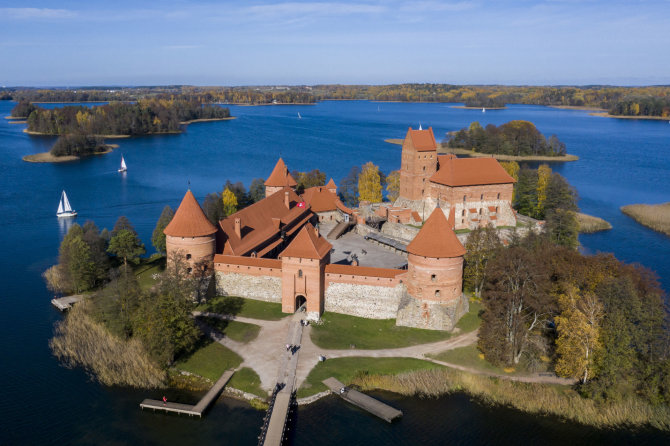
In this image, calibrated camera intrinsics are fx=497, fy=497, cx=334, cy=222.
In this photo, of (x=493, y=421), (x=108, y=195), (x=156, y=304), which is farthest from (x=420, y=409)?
(x=108, y=195)

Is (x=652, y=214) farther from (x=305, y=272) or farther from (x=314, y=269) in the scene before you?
(x=305, y=272)

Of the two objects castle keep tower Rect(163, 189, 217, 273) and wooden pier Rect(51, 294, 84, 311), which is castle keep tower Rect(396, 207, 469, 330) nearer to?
castle keep tower Rect(163, 189, 217, 273)

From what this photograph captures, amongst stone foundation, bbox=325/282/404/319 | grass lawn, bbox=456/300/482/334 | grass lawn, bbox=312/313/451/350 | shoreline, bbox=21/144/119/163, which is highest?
shoreline, bbox=21/144/119/163

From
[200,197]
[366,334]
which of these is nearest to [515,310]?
[366,334]

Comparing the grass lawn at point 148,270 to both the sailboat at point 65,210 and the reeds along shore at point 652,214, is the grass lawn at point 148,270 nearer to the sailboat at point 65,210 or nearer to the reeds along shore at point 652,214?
the sailboat at point 65,210

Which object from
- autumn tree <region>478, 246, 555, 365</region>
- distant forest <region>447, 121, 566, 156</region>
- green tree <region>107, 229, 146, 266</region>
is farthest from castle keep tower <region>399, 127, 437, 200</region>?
distant forest <region>447, 121, 566, 156</region>

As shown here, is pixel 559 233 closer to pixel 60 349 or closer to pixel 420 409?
pixel 420 409
